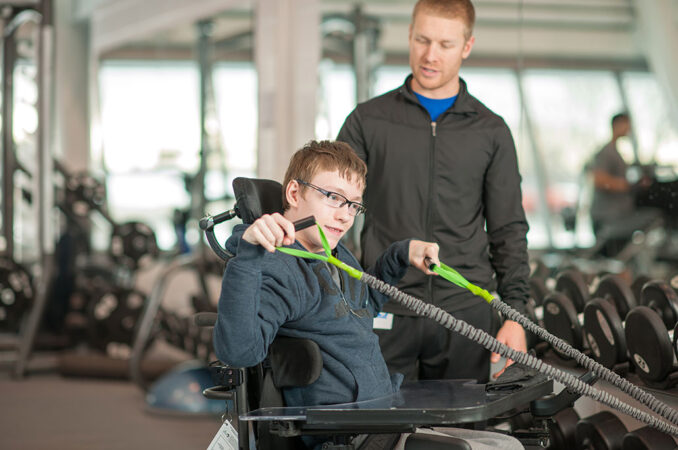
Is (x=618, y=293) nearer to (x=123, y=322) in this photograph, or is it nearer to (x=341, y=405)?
(x=341, y=405)

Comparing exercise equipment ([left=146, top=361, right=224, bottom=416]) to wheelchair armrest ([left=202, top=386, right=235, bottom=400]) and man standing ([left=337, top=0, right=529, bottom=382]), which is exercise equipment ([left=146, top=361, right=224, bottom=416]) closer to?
man standing ([left=337, top=0, right=529, bottom=382])

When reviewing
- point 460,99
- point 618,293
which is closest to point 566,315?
point 618,293

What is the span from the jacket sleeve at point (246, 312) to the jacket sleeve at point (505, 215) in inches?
33.3

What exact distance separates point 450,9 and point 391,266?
29.3 inches

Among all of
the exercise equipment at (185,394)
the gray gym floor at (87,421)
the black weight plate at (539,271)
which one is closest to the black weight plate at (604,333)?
the black weight plate at (539,271)

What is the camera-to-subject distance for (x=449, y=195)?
236 cm

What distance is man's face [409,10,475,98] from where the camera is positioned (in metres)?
2.29

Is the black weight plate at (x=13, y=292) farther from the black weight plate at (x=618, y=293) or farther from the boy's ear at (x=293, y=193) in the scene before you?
the boy's ear at (x=293, y=193)

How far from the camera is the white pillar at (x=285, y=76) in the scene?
16.0ft

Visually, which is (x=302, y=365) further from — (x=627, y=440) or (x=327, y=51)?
(x=327, y=51)

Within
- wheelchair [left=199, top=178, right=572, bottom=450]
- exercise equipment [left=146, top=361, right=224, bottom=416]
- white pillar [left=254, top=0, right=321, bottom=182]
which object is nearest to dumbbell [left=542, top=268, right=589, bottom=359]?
wheelchair [left=199, top=178, right=572, bottom=450]

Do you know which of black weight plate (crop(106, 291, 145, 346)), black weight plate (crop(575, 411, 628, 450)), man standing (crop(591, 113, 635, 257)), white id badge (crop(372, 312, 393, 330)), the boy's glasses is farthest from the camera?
black weight plate (crop(106, 291, 145, 346))

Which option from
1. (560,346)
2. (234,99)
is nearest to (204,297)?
(234,99)

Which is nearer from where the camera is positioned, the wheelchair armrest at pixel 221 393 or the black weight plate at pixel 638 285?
the wheelchair armrest at pixel 221 393
